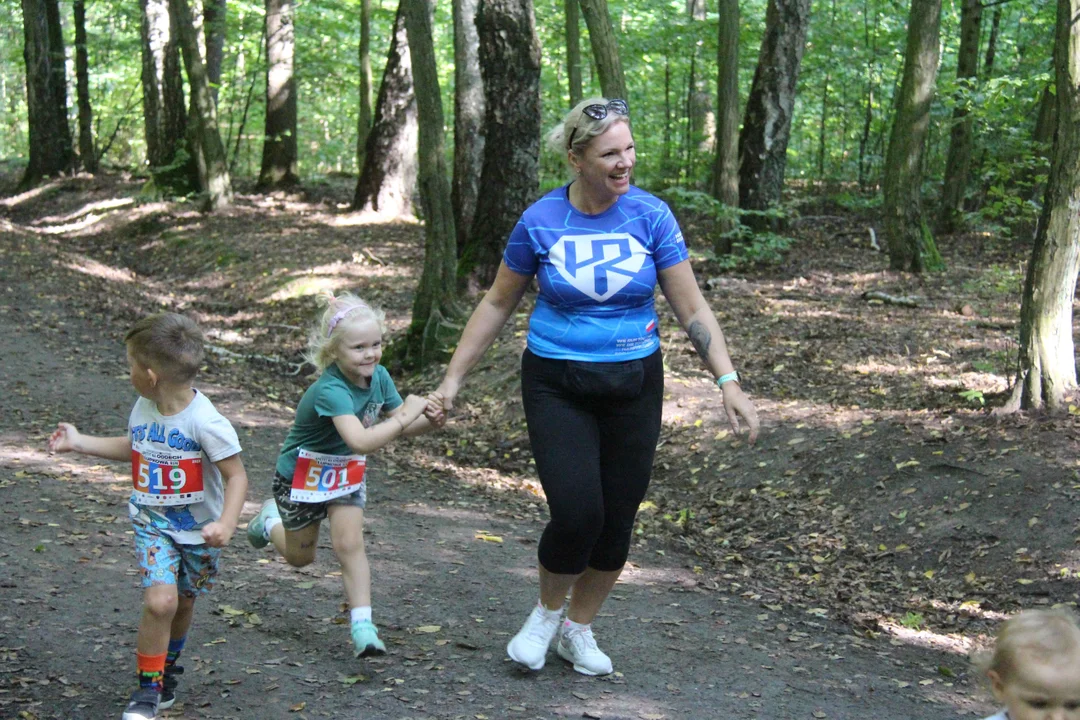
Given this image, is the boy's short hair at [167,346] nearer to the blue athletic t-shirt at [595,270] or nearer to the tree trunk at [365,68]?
the blue athletic t-shirt at [595,270]

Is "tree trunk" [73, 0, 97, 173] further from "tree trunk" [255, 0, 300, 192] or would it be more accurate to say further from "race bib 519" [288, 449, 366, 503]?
"race bib 519" [288, 449, 366, 503]

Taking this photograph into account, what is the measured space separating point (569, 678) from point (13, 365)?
8343 mm

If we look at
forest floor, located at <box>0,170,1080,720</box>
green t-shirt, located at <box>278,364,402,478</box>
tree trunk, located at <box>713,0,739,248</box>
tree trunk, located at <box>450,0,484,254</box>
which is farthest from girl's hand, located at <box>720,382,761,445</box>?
tree trunk, located at <box>713,0,739,248</box>

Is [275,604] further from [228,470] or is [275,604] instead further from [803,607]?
[803,607]

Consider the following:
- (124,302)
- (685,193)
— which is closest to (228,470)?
(685,193)

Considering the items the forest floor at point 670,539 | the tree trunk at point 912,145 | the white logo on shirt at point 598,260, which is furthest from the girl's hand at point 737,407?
the tree trunk at point 912,145

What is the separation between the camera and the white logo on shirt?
12.8 feet

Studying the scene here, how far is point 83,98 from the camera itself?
92.4ft

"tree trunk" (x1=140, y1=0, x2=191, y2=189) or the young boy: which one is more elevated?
"tree trunk" (x1=140, y1=0, x2=191, y2=189)

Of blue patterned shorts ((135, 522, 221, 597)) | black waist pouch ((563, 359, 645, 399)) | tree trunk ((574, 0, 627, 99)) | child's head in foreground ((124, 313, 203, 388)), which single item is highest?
tree trunk ((574, 0, 627, 99))

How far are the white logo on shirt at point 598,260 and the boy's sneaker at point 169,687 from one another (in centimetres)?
204

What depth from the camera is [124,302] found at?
47.9 feet

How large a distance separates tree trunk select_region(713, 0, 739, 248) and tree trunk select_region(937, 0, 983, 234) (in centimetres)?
298

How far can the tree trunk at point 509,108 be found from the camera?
11555 millimetres
